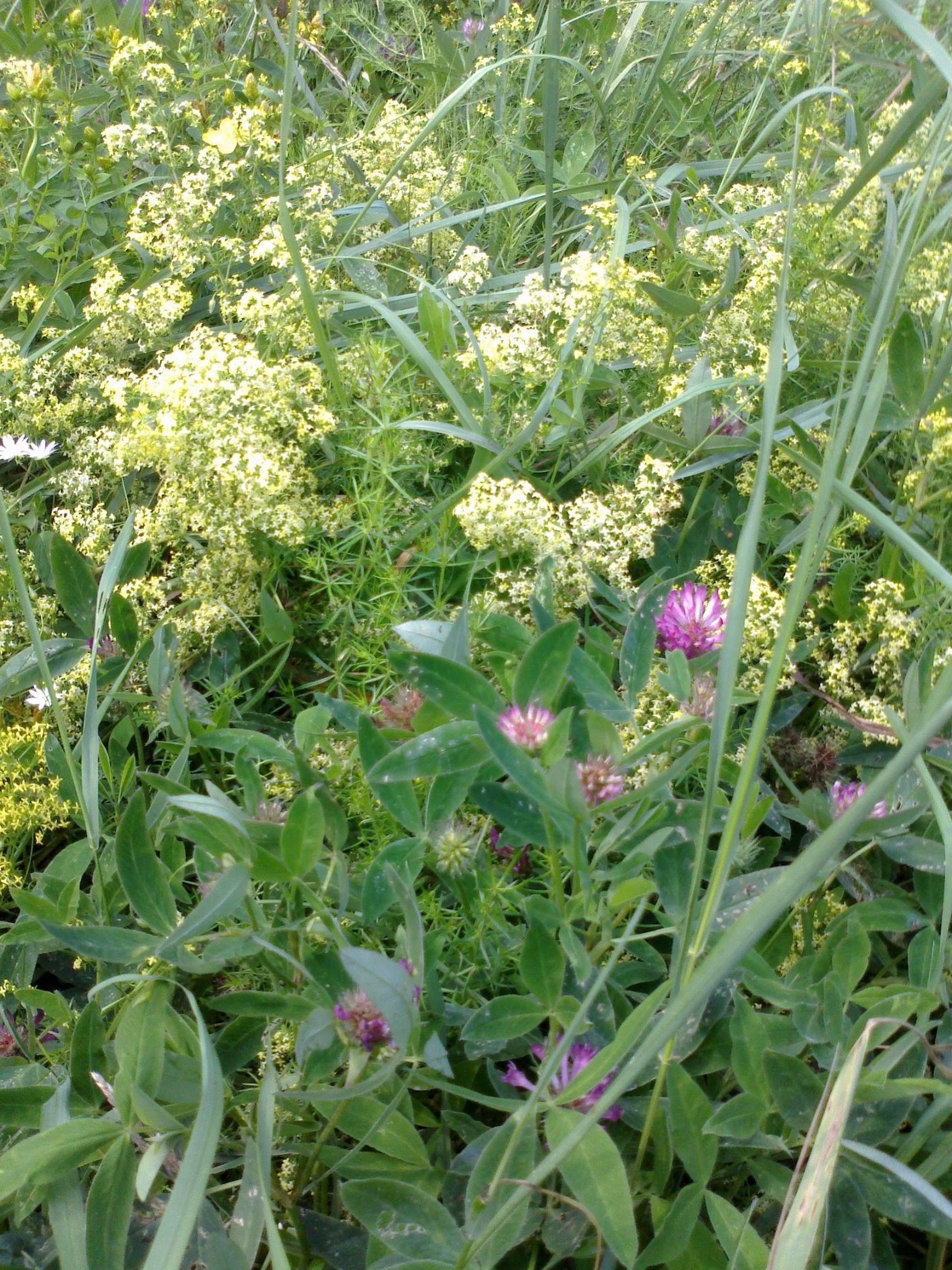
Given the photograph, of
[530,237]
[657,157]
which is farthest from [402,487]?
[657,157]

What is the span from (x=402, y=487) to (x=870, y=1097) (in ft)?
2.78

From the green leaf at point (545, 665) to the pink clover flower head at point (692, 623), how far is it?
1.05ft

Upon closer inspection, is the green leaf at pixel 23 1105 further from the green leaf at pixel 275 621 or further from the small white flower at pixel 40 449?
the small white flower at pixel 40 449

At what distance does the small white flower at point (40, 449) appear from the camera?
1.42 m

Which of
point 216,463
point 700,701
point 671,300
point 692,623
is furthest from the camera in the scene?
point 671,300

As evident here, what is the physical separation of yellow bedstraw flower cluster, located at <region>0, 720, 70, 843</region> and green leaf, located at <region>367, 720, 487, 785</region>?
43cm

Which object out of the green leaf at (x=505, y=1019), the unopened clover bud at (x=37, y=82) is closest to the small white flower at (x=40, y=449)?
the unopened clover bud at (x=37, y=82)

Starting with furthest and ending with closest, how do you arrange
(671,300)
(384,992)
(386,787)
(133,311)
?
(133,311) < (671,300) < (386,787) < (384,992)

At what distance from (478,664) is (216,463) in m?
0.37

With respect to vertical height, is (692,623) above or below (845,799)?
above

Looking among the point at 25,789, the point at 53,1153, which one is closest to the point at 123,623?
the point at 25,789

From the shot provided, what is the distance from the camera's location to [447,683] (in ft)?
2.65

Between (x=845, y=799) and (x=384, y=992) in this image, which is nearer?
(x=384, y=992)

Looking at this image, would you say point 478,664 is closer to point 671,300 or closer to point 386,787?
point 386,787
